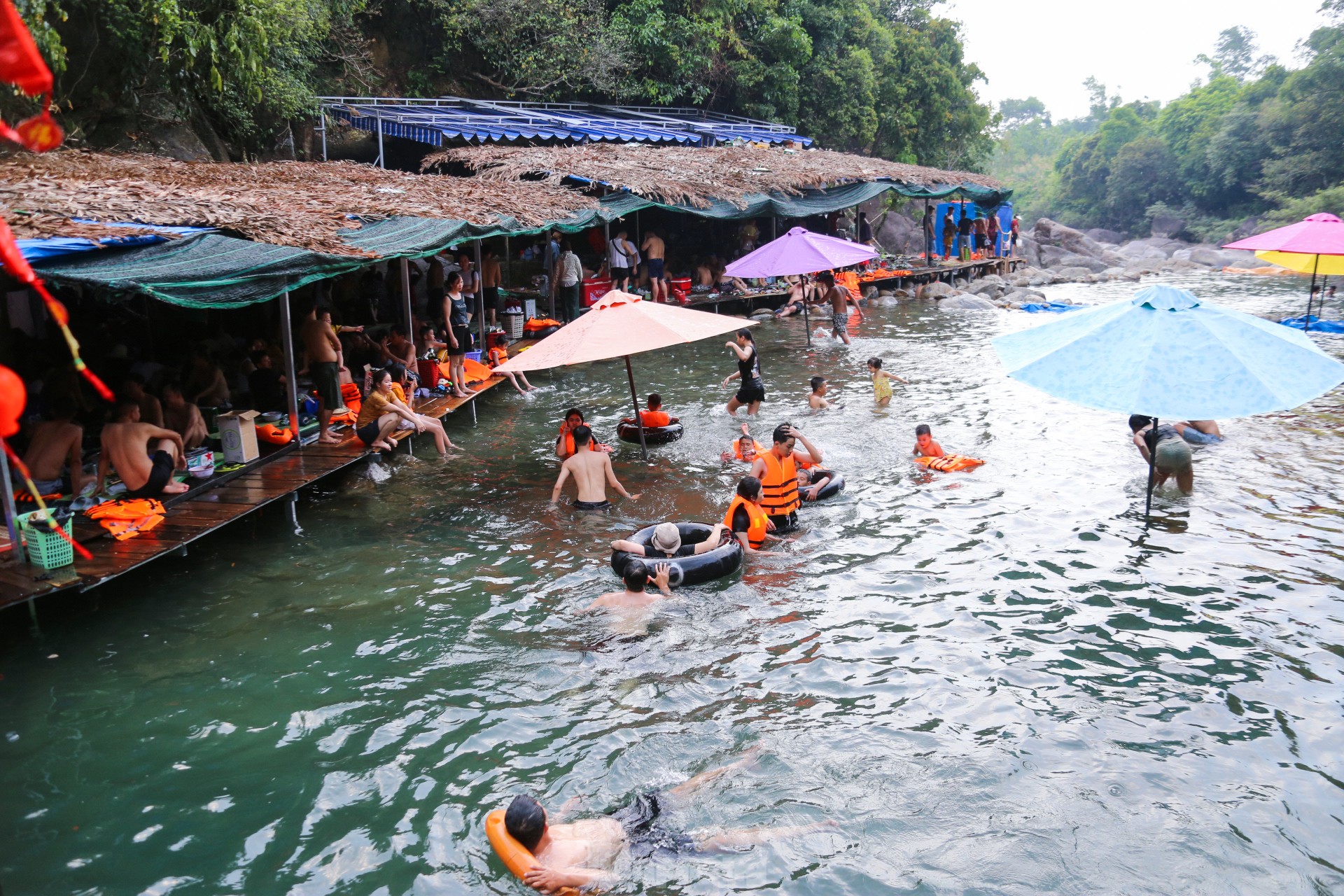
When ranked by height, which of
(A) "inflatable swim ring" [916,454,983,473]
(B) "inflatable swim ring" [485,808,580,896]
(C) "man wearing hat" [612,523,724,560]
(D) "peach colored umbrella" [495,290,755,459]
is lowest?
(B) "inflatable swim ring" [485,808,580,896]

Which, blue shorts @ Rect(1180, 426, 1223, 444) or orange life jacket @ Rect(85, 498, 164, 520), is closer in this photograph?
orange life jacket @ Rect(85, 498, 164, 520)

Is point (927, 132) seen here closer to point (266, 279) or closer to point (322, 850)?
point (266, 279)

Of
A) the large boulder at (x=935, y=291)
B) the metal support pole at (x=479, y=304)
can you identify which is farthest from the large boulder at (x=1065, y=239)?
the metal support pole at (x=479, y=304)

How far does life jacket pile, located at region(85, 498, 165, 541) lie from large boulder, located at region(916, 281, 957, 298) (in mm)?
23798

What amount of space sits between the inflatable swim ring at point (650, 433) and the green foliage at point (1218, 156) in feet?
126

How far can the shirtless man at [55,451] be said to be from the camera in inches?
344

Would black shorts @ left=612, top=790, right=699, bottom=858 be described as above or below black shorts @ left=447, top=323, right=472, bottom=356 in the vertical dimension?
below

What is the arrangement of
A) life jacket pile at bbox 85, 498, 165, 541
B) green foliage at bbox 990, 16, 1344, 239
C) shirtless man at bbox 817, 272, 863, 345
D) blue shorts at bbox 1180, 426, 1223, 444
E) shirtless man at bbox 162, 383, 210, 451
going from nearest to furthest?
1. life jacket pile at bbox 85, 498, 165, 541
2. shirtless man at bbox 162, 383, 210, 451
3. blue shorts at bbox 1180, 426, 1223, 444
4. shirtless man at bbox 817, 272, 863, 345
5. green foliage at bbox 990, 16, 1344, 239

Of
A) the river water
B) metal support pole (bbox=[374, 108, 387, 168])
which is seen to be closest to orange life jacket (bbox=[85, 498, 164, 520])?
the river water

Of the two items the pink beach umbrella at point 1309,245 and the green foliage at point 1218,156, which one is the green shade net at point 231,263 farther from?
the green foliage at point 1218,156

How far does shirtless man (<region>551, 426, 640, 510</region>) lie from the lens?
10.4 meters

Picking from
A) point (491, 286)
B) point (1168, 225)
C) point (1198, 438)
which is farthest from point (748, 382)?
point (1168, 225)

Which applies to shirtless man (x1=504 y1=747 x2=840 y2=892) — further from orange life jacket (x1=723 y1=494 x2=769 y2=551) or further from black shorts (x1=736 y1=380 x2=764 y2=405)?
black shorts (x1=736 y1=380 x2=764 y2=405)

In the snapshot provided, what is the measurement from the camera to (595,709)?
22.3 feet
